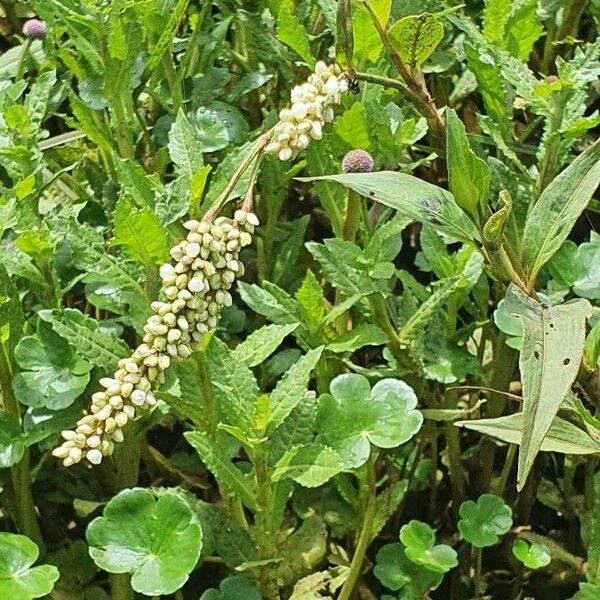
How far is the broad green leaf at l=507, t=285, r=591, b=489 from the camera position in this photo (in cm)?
62

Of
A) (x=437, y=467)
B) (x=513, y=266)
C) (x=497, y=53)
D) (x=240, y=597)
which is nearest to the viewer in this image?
(x=513, y=266)

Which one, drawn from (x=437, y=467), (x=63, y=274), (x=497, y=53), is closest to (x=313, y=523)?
(x=437, y=467)

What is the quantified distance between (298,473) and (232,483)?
2.3 inches

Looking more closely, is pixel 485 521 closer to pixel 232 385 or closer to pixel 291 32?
pixel 232 385

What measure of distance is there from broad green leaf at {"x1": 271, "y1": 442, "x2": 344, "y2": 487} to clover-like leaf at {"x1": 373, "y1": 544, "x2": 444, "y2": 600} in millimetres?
188

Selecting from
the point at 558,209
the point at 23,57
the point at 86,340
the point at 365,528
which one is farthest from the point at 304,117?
the point at 23,57

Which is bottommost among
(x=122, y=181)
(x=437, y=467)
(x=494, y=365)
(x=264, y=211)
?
(x=437, y=467)

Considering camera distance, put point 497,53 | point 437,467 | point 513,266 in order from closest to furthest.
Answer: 1. point 513,266
2. point 497,53
3. point 437,467

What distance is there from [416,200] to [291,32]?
366 millimetres

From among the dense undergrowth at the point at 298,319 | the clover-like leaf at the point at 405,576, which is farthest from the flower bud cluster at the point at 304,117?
the clover-like leaf at the point at 405,576

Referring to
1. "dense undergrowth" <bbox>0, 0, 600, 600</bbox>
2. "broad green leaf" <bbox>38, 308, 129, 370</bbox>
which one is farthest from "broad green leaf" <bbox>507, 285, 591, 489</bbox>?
"broad green leaf" <bbox>38, 308, 129, 370</bbox>

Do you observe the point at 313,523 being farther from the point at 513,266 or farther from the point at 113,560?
the point at 513,266

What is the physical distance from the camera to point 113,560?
0.82 meters

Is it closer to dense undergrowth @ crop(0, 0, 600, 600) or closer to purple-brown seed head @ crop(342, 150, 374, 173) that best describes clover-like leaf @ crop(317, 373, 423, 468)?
dense undergrowth @ crop(0, 0, 600, 600)
